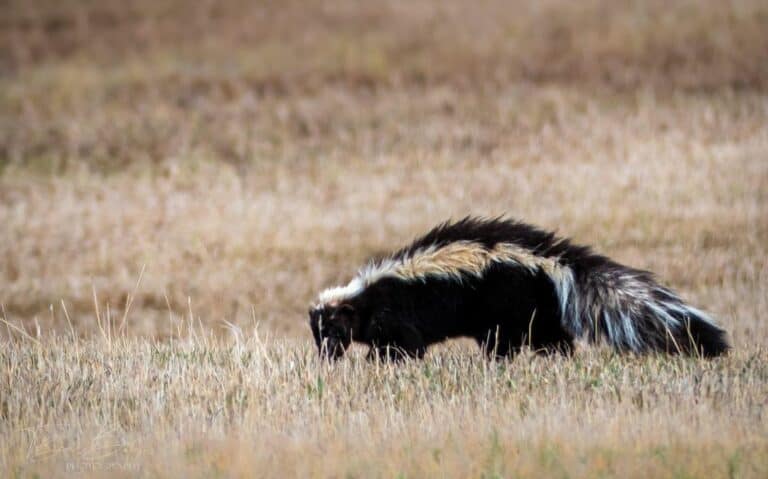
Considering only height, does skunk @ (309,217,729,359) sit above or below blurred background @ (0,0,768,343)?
below

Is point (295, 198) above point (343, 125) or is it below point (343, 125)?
below

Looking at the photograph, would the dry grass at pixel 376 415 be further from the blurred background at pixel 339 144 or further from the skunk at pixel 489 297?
the blurred background at pixel 339 144

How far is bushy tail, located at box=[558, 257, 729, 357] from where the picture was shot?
28.2 feet

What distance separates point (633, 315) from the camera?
8.69 meters

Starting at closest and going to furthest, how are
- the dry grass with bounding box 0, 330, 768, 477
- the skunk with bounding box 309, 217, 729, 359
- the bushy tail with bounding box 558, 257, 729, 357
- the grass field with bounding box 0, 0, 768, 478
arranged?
the dry grass with bounding box 0, 330, 768, 477
the grass field with bounding box 0, 0, 768, 478
the bushy tail with bounding box 558, 257, 729, 357
the skunk with bounding box 309, 217, 729, 359

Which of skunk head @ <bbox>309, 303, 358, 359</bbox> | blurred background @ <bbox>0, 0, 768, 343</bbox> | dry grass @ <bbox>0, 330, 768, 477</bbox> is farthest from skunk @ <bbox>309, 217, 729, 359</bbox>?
blurred background @ <bbox>0, 0, 768, 343</bbox>

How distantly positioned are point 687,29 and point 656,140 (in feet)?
24.7

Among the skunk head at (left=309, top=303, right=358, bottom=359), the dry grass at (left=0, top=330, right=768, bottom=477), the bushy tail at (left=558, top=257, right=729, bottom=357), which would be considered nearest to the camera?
the dry grass at (left=0, top=330, right=768, bottom=477)

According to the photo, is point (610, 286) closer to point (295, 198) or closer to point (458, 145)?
point (295, 198)

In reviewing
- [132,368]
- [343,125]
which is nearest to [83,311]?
[132,368]

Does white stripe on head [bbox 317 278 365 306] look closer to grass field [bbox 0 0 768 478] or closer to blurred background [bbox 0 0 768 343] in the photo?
grass field [bbox 0 0 768 478]

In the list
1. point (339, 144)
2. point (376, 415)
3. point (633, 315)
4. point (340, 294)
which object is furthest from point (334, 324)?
point (339, 144)

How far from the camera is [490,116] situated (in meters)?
23.3

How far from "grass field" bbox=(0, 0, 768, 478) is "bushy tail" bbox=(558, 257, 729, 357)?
0.60 feet
